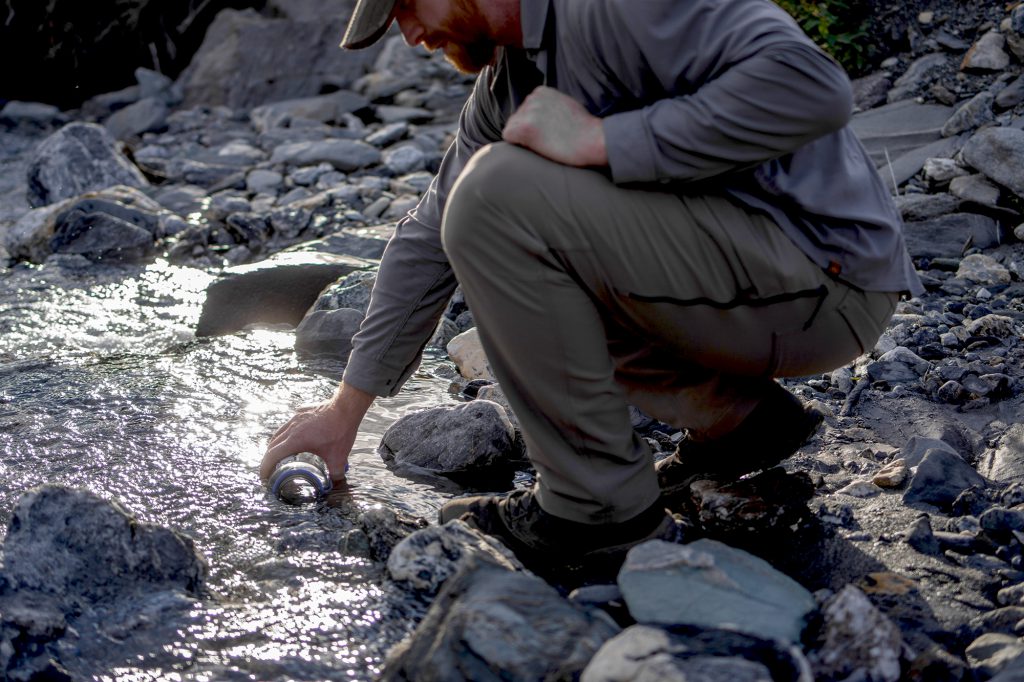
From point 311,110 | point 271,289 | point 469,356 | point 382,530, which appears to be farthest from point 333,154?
point 382,530

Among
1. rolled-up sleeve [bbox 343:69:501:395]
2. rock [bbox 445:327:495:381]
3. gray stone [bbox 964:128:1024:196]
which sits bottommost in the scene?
rock [bbox 445:327:495:381]

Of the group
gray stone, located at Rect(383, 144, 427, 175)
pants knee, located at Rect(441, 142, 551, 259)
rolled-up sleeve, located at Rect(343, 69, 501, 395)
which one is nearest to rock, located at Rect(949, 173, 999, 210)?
rolled-up sleeve, located at Rect(343, 69, 501, 395)

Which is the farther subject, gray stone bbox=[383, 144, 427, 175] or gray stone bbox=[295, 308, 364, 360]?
gray stone bbox=[383, 144, 427, 175]

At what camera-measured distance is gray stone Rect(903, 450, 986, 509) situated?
2.75 meters

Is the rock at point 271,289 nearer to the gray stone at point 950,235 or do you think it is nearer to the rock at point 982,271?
the gray stone at point 950,235

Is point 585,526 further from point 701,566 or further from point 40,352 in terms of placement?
point 40,352

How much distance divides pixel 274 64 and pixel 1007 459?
9.62 m

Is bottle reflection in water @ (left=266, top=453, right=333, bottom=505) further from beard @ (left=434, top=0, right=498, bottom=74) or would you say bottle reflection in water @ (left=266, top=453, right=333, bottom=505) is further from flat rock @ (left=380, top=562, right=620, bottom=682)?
beard @ (left=434, top=0, right=498, bottom=74)

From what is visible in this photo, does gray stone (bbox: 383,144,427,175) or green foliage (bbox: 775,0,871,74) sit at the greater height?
green foliage (bbox: 775,0,871,74)

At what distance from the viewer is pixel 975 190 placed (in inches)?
202

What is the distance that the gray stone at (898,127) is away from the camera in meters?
6.01

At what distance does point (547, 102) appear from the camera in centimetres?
227

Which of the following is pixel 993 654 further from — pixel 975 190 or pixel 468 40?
pixel 975 190

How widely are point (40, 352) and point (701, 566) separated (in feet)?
11.1
